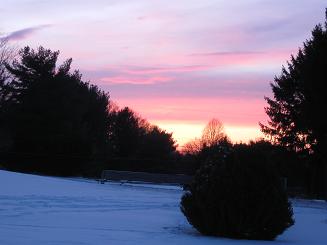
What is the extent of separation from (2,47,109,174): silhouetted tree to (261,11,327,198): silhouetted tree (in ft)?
53.7

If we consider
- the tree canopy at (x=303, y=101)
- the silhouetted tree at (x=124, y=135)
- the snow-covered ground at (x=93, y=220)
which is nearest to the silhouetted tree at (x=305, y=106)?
the tree canopy at (x=303, y=101)

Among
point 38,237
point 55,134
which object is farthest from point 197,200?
point 55,134

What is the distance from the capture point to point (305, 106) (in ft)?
132

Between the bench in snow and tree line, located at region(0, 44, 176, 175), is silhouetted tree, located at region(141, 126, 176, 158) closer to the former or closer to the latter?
tree line, located at region(0, 44, 176, 175)

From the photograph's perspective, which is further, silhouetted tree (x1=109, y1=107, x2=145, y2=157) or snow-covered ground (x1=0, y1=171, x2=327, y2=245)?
silhouetted tree (x1=109, y1=107, x2=145, y2=157)

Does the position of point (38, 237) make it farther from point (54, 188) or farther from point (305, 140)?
point (305, 140)

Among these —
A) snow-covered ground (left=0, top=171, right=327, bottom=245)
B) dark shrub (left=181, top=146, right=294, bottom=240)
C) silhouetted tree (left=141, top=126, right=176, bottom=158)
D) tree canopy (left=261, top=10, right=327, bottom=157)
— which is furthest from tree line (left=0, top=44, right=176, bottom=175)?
dark shrub (left=181, top=146, right=294, bottom=240)

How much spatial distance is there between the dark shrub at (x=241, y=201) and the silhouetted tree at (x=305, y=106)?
78.3ft

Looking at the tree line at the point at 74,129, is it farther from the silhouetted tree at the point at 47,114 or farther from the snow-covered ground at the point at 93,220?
the snow-covered ground at the point at 93,220

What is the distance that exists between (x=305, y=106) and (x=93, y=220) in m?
26.3

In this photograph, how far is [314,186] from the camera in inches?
1955

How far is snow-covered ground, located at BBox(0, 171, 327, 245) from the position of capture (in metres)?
12.9

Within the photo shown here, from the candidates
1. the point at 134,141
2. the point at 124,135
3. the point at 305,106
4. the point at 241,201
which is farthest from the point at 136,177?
the point at 124,135

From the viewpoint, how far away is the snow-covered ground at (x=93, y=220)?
507 inches
